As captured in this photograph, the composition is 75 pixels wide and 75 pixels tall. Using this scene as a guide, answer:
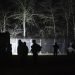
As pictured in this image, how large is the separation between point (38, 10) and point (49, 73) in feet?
195

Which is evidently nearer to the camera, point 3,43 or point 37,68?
point 37,68

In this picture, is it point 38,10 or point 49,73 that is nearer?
point 49,73

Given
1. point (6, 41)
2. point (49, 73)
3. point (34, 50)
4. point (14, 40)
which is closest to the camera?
point (49, 73)

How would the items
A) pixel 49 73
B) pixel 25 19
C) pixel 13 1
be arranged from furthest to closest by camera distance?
pixel 13 1 → pixel 25 19 → pixel 49 73

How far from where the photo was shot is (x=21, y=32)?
236 ft

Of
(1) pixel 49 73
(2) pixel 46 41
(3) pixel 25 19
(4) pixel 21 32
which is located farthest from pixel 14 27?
(1) pixel 49 73

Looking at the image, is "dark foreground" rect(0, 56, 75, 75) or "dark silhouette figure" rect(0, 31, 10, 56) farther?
"dark silhouette figure" rect(0, 31, 10, 56)

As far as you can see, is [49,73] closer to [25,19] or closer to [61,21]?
[25,19]

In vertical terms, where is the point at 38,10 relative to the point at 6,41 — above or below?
above

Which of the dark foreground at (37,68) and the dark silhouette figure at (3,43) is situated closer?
the dark foreground at (37,68)

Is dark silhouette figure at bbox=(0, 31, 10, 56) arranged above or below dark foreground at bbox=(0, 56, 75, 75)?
above

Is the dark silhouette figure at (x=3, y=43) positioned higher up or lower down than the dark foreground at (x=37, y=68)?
higher up

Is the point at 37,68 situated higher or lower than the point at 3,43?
lower

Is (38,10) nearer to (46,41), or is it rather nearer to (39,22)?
(39,22)
